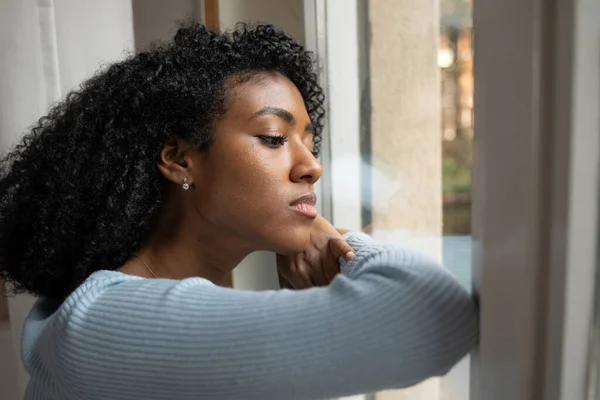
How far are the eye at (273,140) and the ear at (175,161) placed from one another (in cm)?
10

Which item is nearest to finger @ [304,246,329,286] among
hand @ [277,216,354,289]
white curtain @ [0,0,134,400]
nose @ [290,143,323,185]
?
hand @ [277,216,354,289]

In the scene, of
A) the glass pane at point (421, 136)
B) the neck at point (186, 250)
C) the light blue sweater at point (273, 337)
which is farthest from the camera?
the neck at point (186, 250)

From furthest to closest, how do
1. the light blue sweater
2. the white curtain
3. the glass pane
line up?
the white curtain < the glass pane < the light blue sweater

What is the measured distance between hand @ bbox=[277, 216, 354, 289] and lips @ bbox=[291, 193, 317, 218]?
0.07 metres

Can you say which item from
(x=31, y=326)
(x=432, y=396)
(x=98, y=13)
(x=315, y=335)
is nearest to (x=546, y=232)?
(x=315, y=335)

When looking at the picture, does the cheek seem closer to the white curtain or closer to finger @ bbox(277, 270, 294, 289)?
finger @ bbox(277, 270, 294, 289)

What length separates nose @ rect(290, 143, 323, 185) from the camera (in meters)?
0.71

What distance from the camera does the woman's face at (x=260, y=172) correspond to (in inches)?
27.3

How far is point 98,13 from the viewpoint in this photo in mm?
963

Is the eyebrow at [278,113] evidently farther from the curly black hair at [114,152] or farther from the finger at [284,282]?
the finger at [284,282]

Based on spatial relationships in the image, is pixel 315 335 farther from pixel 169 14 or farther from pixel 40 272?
pixel 169 14

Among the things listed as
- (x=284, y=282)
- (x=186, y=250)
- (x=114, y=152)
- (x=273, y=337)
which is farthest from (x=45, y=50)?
(x=273, y=337)

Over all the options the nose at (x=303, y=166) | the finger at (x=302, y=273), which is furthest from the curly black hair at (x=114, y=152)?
the finger at (x=302, y=273)

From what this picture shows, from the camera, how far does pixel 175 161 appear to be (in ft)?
2.44
